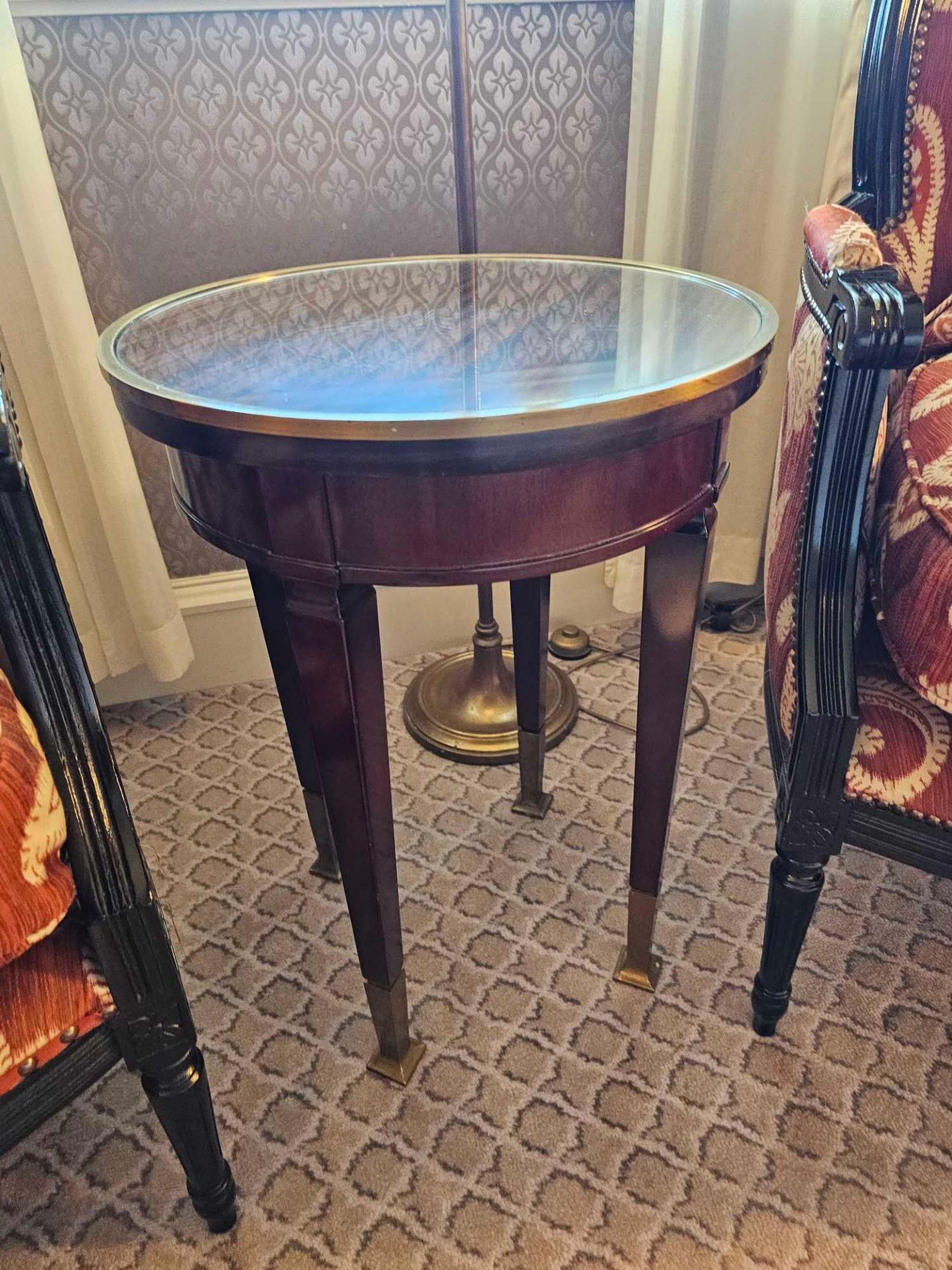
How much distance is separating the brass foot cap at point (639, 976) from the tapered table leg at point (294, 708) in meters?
0.36

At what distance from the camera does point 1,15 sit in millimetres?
1005

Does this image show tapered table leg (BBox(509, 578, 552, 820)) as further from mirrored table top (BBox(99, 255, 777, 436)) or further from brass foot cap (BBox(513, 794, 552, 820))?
mirrored table top (BBox(99, 255, 777, 436))

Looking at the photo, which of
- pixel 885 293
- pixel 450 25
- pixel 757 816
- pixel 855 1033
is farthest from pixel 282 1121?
pixel 450 25

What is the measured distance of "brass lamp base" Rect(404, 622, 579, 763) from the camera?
1371 mm

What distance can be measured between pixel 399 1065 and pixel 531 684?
1.58 feet

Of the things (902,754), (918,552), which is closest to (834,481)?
(918,552)

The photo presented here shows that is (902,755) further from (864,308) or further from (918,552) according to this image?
(864,308)

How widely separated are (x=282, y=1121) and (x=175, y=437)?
0.69 meters

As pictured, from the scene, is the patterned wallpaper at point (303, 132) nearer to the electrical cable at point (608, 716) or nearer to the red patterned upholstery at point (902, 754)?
the electrical cable at point (608, 716)

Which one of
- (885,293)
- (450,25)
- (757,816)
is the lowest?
(757,816)

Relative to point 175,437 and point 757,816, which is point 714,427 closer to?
point 175,437

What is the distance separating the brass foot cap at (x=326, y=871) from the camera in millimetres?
1178

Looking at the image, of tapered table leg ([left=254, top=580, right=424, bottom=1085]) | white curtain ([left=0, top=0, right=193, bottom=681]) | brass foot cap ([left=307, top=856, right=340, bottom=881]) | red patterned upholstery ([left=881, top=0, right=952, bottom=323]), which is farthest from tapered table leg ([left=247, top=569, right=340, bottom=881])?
red patterned upholstery ([left=881, top=0, right=952, bottom=323])

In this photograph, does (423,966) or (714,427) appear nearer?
(714,427)
